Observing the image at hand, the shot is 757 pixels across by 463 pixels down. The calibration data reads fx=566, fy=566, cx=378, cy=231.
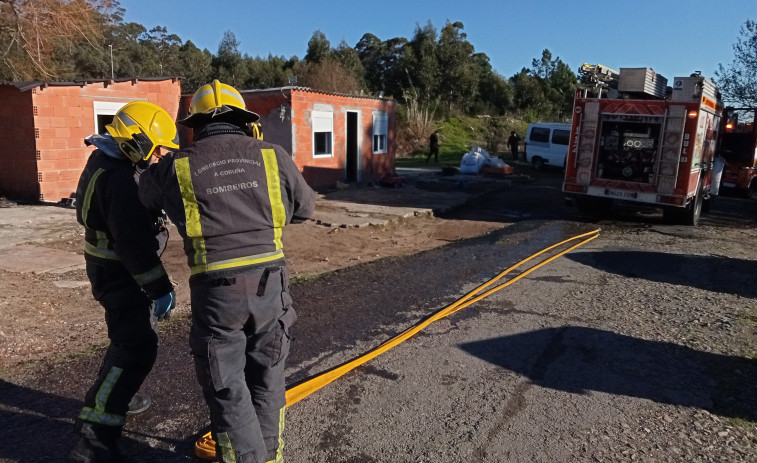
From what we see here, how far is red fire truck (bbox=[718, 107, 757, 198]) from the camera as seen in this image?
58.4 feet

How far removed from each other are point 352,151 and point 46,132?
8891mm

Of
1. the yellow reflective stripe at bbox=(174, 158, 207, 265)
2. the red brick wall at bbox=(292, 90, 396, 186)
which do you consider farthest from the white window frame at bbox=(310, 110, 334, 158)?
the yellow reflective stripe at bbox=(174, 158, 207, 265)

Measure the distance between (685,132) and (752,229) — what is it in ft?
10.1

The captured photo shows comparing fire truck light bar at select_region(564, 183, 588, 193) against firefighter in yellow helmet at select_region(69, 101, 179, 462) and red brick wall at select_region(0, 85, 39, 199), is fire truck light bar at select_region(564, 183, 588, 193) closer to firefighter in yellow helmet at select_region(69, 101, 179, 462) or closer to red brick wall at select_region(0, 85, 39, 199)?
firefighter in yellow helmet at select_region(69, 101, 179, 462)

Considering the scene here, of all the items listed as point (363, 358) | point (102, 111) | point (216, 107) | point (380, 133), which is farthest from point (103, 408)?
point (380, 133)

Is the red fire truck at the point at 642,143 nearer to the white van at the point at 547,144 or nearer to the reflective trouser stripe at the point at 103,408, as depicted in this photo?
the reflective trouser stripe at the point at 103,408

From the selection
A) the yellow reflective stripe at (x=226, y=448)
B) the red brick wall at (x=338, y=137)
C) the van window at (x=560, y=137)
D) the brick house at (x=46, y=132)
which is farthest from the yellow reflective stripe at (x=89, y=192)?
the van window at (x=560, y=137)

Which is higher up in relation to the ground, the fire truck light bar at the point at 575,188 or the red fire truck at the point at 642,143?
the red fire truck at the point at 642,143

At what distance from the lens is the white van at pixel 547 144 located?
24953 mm

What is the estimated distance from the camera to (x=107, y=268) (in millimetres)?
2982

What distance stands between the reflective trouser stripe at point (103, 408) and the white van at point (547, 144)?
2398 cm

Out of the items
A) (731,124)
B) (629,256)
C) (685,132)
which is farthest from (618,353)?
(731,124)

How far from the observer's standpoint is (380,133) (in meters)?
19.8

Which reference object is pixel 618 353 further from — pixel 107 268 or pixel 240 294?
pixel 107 268
